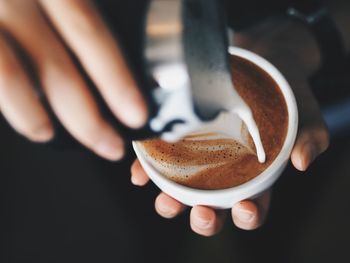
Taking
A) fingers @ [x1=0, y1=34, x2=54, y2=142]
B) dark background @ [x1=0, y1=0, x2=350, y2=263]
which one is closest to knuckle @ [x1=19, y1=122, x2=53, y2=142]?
fingers @ [x1=0, y1=34, x2=54, y2=142]

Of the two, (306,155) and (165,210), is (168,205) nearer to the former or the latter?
(165,210)

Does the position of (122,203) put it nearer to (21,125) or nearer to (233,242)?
(233,242)

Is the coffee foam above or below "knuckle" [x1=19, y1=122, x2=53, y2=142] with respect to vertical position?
below

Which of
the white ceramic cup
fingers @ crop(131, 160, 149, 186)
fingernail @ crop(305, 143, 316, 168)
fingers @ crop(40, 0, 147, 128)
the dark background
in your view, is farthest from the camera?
the dark background

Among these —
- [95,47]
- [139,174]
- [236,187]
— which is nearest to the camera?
[95,47]

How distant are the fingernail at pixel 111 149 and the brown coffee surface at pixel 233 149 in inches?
10.5

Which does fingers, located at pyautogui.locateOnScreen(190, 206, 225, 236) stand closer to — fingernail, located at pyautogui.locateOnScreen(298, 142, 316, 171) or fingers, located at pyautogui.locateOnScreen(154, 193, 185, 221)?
fingers, located at pyautogui.locateOnScreen(154, 193, 185, 221)

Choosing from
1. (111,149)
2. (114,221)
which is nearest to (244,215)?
(111,149)

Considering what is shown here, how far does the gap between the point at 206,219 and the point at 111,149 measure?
362 mm

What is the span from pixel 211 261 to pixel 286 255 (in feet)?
0.65

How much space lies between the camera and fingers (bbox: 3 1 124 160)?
1.20 ft

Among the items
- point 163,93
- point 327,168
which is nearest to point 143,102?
point 163,93

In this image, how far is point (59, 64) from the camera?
0.37 m

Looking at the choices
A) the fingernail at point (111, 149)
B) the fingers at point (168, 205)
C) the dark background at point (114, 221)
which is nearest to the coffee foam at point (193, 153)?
the fingers at point (168, 205)
